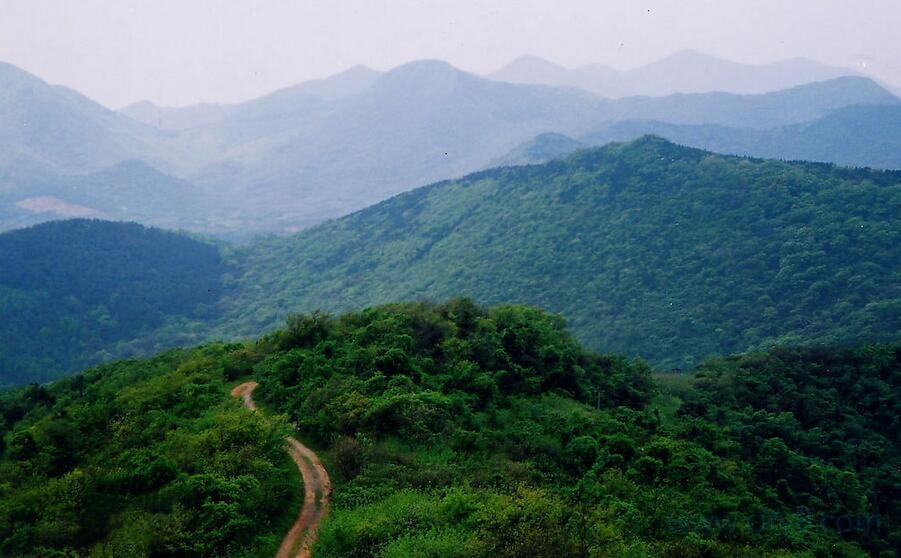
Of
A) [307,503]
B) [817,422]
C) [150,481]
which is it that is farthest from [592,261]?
[150,481]

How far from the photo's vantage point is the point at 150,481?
19781 mm

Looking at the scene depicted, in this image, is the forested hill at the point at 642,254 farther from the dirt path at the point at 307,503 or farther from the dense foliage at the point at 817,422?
the dirt path at the point at 307,503

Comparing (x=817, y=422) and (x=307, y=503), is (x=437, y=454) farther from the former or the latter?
(x=817, y=422)

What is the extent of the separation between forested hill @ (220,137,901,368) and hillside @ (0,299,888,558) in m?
37.7

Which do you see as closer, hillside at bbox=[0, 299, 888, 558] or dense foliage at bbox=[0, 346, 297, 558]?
dense foliage at bbox=[0, 346, 297, 558]

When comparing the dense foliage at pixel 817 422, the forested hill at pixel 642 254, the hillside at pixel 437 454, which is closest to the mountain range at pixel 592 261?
the forested hill at pixel 642 254

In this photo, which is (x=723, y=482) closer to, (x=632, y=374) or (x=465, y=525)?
(x=465, y=525)

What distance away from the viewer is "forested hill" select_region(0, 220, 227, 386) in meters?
116

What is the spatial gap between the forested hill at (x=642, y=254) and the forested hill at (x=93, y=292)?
12843mm

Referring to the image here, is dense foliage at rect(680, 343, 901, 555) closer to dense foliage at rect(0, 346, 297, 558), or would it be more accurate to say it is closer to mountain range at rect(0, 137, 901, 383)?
dense foliage at rect(0, 346, 297, 558)

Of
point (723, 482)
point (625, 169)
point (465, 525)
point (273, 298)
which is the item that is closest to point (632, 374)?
point (723, 482)

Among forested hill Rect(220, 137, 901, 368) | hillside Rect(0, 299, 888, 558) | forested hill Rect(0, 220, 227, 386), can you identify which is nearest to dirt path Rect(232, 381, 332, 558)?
hillside Rect(0, 299, 888, 558)

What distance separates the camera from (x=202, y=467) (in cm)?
2009

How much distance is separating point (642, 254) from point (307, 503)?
94.2 m
